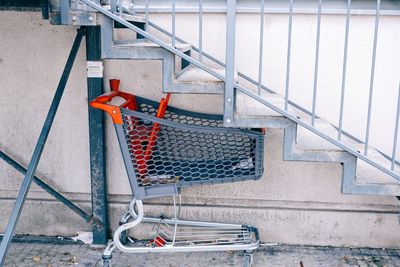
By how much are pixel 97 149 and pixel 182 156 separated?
0.93 m

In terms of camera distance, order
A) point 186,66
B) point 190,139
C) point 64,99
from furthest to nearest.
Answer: point 64,99 < point 186,66 < point 190,139

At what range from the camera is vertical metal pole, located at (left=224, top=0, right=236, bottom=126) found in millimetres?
3627

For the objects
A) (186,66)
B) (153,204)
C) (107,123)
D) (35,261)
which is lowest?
(35,261)

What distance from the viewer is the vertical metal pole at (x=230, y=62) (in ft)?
11.9

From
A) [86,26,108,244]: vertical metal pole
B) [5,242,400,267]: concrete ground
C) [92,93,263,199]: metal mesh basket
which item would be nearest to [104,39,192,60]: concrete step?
[92,93,263,199]: metal mesh basket

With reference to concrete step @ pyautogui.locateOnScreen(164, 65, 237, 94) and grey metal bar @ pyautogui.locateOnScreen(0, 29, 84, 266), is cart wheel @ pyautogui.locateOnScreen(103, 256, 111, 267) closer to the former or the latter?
grey metal bar @ pyautogui.locateOnScreen(0, 29, 84, 266)

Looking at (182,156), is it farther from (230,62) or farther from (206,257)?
(206,257)

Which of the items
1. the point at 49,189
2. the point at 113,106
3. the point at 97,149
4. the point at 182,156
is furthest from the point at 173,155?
the point at 49,189

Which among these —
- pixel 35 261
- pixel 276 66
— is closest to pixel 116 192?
pixel 35 261

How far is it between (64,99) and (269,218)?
1.99m

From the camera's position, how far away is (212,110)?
16.0ft

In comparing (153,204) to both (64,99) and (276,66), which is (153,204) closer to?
(64,99)

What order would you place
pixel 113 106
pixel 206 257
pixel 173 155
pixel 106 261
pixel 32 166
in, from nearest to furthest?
pixel 113 106 < pixel 32 166 < pixel 173 155 < pixel 106 261 < pixel 206 257

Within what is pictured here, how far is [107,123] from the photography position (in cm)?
495
